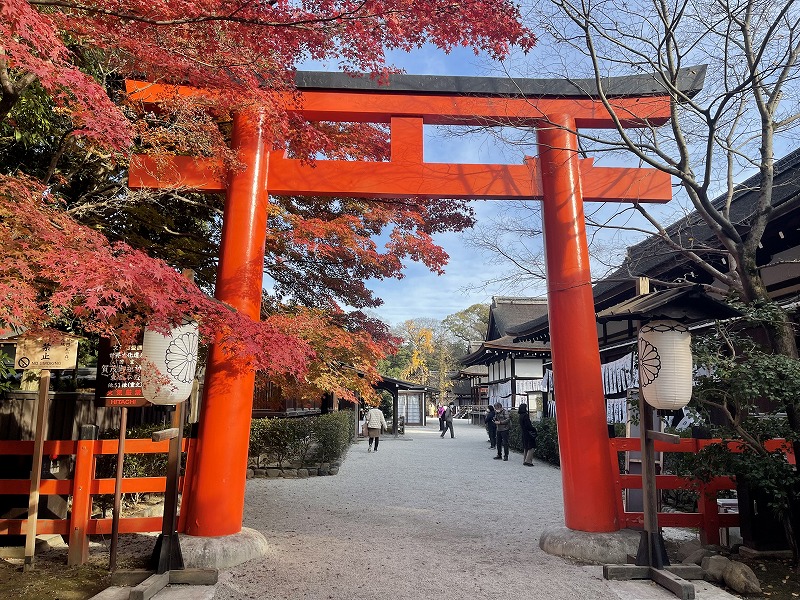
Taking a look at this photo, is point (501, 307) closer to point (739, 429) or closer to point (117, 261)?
point (739, 429)

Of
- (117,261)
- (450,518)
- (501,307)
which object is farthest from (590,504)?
(501,307)

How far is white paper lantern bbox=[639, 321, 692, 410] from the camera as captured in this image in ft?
14.8

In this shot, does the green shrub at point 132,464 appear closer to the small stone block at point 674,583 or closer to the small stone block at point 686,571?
the small stone block at point 674,583

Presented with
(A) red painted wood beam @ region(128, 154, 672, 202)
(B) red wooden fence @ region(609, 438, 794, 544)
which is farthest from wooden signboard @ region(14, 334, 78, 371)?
(B) red wooden fence @ region(609, 438, 794, 544)

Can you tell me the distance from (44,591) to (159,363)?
6.43ft

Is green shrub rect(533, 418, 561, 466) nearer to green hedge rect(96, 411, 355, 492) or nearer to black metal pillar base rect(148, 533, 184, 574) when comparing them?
green hedge rect(96, 411, 355, 492)

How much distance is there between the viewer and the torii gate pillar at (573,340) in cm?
518

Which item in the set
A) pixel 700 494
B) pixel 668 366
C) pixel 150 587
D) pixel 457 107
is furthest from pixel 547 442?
pixel 150 587

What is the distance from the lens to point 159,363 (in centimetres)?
429

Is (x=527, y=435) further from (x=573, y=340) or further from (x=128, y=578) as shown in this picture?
(x=128, y=578)

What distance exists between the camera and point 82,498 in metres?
4.84

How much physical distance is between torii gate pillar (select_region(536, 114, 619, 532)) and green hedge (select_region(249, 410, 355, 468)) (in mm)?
7009

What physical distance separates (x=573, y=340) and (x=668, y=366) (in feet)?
3.51

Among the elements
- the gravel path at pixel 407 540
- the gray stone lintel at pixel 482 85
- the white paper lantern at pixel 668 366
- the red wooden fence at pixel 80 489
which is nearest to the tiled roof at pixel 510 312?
the gravel path at pixel 407 540
